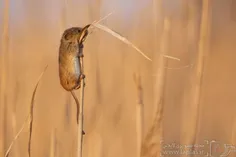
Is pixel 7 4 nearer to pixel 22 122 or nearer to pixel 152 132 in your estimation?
pixel 22 122

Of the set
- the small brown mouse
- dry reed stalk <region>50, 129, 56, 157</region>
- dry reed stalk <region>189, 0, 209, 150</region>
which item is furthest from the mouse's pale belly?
dry reed stalk <region>189, 0, 209, 150</region>

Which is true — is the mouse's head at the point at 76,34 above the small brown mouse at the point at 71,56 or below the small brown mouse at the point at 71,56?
above

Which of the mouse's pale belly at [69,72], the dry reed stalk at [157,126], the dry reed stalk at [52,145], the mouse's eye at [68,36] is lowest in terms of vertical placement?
the dry reed stalk at [52,145]

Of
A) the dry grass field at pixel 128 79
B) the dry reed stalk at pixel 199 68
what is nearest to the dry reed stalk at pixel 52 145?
the dry grass field at pixel 128 79

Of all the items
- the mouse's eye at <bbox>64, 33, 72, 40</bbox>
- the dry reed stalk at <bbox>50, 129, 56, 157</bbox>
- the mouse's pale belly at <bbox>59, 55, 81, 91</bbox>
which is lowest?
the dry reed stalk at <bbox>50, 129, 56, 157</bbox>

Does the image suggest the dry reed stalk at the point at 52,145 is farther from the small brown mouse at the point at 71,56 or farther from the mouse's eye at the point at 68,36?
the mouse's eye at the point at 68,36

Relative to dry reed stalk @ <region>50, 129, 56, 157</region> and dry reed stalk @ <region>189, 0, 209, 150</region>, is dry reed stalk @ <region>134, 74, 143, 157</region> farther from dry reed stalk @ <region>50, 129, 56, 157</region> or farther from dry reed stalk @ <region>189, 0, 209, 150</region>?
dry reed stalk @ <region>50, 129, 56, 157</region>

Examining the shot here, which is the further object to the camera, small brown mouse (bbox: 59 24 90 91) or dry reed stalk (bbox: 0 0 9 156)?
dry reed stalk (bbox: 0 0 9 156)
